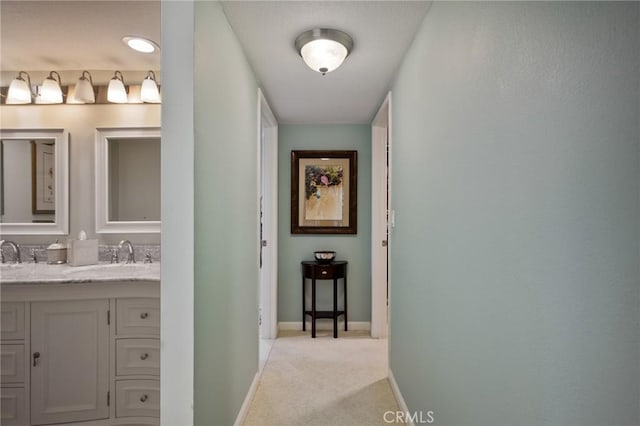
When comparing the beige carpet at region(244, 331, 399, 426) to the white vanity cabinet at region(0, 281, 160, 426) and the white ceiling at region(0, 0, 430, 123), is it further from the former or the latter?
the white ceiling at region(0, 0, 430, 123)

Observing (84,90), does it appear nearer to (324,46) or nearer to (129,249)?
(129,249)

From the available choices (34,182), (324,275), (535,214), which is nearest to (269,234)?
(324,275)

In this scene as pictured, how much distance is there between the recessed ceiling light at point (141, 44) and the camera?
209 cm

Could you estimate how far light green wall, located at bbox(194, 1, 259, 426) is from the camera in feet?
4.62

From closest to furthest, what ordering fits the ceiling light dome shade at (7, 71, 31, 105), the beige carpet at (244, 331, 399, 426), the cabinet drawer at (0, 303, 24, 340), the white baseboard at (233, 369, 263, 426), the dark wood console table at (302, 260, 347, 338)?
the cabinet drawer at (0, 303, 24, 340), the white baseboard at (233, 369, 263, 426), the beige carpet at (244, 331, 399, 426), the ceiling light dome shade at (7, 71, 31, 105), the dark wood console table at (302, 260, 347, 338)

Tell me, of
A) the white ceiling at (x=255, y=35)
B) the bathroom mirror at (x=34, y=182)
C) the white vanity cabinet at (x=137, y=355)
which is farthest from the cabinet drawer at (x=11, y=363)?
the white ceiling at (x=255, y=35)

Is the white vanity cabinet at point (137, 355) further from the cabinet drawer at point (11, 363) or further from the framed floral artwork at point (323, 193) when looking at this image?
the framed floral artwork at point (323, 193)

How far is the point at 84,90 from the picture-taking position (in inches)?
92.9

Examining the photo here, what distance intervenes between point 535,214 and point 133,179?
8.23 feet

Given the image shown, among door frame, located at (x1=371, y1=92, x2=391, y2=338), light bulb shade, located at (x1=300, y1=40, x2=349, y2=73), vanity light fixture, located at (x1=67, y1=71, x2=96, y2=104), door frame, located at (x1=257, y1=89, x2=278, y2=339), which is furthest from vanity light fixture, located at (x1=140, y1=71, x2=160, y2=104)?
door frame, located at (x1=371, y1=92, x2=391, y2=338)

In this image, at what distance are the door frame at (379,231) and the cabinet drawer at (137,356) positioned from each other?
2.26 metres

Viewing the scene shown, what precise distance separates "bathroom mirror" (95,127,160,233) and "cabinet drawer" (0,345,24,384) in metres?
0.86

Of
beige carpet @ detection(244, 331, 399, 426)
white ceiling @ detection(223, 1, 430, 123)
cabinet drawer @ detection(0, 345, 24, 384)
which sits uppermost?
white ceiling @ detection(223, 1, 430, 123)

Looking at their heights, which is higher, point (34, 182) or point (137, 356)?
point (34, 182)
